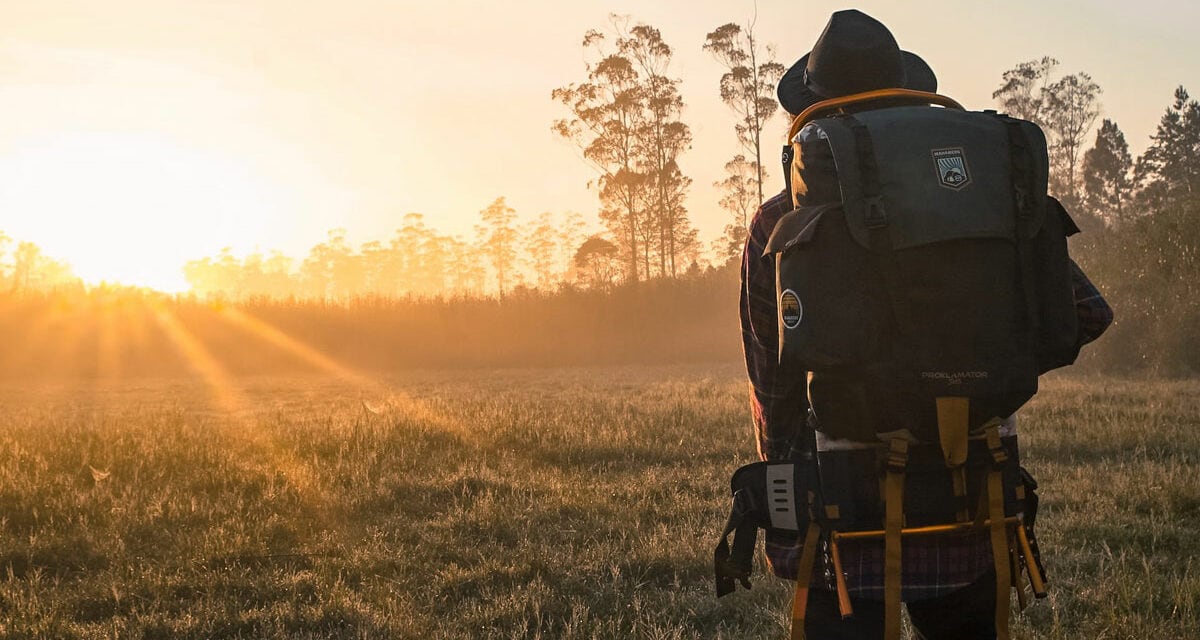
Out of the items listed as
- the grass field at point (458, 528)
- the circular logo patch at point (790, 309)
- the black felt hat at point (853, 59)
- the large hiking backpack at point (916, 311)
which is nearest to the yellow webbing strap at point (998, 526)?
the large hiking backpack at point (916, 311)

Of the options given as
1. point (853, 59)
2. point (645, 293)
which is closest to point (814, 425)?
point (853, 59)

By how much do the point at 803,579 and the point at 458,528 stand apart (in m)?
4.51

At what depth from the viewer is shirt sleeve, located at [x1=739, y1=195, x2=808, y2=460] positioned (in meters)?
2.03

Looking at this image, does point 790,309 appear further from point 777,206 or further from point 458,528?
point 458,528

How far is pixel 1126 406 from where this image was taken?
11.4m

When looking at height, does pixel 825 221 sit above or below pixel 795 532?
above

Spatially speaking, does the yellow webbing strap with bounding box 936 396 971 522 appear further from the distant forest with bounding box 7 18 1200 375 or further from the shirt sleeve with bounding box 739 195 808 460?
the distant forest with bounding box 7 18 1200 375

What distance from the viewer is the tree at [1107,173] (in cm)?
6322

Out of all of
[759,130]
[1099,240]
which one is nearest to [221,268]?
[759,130]

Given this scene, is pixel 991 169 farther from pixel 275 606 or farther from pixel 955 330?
pixel 275 606

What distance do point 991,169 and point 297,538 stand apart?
523 centimetres

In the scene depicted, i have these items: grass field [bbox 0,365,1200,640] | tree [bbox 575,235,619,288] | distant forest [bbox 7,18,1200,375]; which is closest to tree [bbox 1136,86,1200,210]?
distant forest [bbox 7,18,1200,375]

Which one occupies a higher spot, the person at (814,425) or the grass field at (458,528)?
the person at (814,425)

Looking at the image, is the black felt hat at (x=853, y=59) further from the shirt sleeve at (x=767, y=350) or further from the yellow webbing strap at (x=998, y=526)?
the yellow webbing strap at (x=998, y=526)
